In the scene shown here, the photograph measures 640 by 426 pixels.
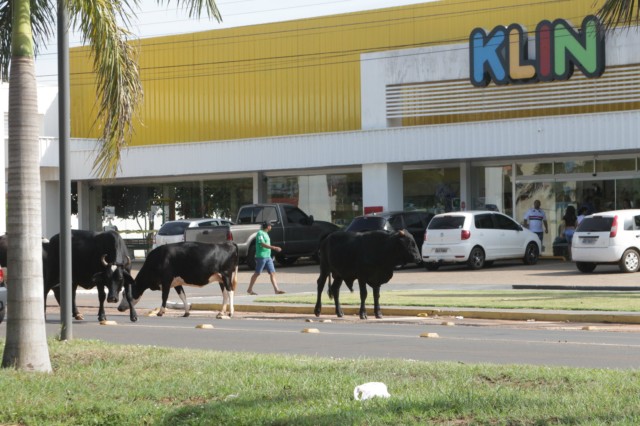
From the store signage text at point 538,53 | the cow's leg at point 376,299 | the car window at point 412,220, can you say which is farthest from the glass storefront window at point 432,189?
the cow's leg at point 376,299

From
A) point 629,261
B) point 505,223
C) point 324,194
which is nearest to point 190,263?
point 629,261

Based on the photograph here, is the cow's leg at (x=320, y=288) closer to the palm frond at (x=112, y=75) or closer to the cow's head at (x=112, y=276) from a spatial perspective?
the cow's head at (x=112, y=276)

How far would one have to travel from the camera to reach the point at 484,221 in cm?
3562

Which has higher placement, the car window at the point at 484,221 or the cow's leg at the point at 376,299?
the car window at the point at 484,221

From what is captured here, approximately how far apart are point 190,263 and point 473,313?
17.6 ft

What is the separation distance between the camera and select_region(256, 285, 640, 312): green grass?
2221 cm

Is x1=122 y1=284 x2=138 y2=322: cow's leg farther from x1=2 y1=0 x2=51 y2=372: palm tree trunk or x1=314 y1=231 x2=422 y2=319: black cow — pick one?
x1=2 y1=0 x2=51 y2=372: palm tree trunk

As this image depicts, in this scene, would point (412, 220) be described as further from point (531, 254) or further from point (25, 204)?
point (25, 204)

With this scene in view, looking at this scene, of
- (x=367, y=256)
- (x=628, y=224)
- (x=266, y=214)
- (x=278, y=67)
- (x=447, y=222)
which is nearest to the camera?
(x=367, y=256)

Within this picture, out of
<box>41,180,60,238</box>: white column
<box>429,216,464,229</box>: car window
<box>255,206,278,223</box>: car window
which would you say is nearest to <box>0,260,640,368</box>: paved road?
<box>429,216,464,229</box>: car window

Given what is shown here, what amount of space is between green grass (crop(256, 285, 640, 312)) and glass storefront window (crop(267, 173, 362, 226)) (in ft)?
56.3

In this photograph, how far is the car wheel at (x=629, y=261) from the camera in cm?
3158

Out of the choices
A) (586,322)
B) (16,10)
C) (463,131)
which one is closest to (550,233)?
(463,131)

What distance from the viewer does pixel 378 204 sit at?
41.4 meters
